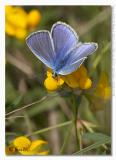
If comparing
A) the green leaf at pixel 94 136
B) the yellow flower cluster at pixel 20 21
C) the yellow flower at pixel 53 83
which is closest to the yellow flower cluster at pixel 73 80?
the yellow flower at pixel 53 83

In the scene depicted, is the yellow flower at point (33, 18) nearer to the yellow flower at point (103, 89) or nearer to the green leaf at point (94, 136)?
the yellow flower at point (103, 89)

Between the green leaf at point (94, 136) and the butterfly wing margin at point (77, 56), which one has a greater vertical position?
the butterfly wing margin at point (77, 56)

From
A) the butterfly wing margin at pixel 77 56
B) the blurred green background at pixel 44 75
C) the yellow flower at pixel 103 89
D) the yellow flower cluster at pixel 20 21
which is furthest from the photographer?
the yellow flower cluster at pixel 20 21

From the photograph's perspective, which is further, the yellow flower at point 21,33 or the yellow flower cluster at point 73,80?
the yellow flower at point 21,33

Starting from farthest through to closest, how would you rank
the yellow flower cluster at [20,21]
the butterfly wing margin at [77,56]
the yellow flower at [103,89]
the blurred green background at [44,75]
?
the yellow flower cluster at [20,21]
the blurred green background at [44,75]
the yellow flower at [103,89]
the butterfly wing margin at [77,56]

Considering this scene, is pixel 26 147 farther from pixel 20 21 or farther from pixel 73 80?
pixel 20 21

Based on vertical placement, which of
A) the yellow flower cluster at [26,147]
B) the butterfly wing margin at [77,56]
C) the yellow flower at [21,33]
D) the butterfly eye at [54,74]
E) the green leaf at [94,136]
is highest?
the yellow flower at [21,33]
